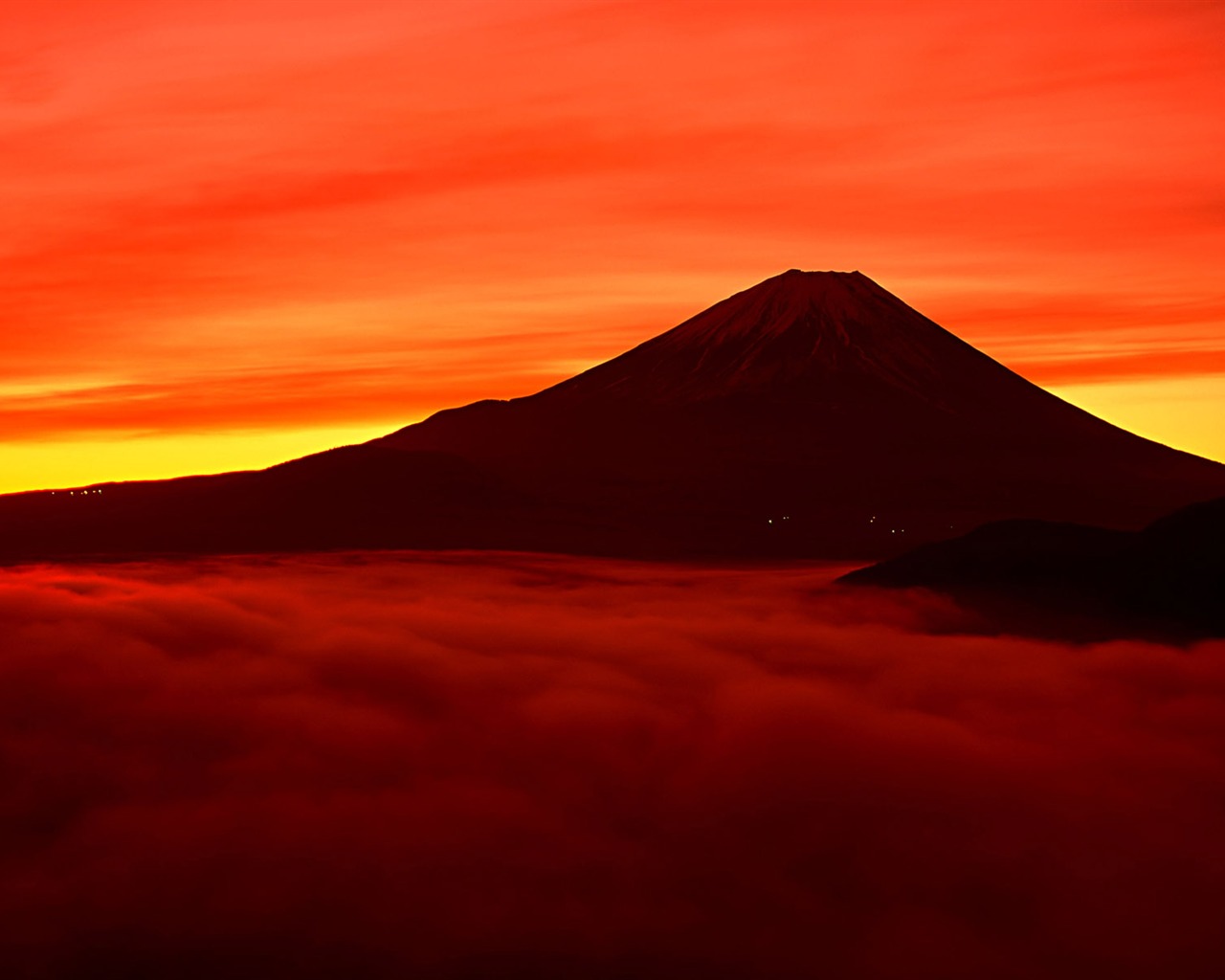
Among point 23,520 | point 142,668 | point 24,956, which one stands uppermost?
point 23,520

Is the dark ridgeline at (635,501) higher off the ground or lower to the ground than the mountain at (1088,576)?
higher

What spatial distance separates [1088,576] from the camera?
292 feet

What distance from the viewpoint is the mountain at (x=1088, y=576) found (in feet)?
276

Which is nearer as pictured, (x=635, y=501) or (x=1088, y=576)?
(x=1088, y=576)

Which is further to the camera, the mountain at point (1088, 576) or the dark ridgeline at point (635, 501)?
the dark ridgeline at point (635, 501)

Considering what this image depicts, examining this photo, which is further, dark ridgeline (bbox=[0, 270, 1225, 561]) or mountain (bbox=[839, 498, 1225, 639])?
dark ridgeline (bbox=[0, 270, 1225, 561])

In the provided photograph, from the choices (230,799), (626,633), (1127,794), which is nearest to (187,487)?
(626,633)

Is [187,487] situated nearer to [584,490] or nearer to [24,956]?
[584,490]

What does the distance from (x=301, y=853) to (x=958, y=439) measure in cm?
15014

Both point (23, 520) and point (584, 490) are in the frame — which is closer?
point (23, 520)

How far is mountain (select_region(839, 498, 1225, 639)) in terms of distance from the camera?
84250mm

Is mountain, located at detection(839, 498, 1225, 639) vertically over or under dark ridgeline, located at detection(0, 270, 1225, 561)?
under

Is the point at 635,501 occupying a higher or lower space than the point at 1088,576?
higher

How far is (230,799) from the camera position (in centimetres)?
7006
